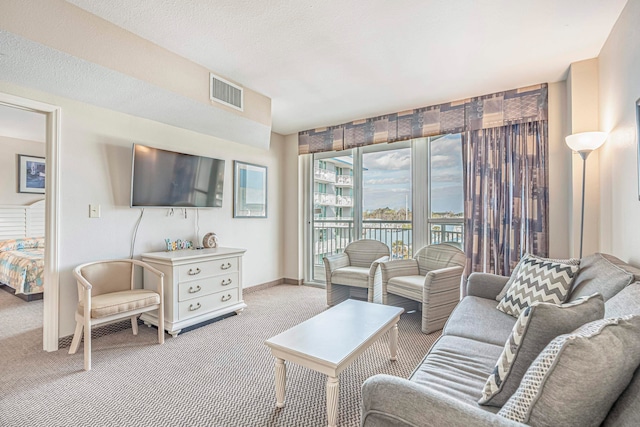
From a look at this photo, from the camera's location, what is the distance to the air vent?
283 centimetres

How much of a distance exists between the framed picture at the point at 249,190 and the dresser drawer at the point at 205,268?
0.95m

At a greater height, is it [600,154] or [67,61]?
[67,61]

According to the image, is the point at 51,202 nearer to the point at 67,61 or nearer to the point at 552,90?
the point at 67,61

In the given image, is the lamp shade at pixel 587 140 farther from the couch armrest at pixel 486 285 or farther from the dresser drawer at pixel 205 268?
the dresser drawer at pixel 205 268

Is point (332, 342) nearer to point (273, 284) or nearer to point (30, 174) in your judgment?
point (273, 284)

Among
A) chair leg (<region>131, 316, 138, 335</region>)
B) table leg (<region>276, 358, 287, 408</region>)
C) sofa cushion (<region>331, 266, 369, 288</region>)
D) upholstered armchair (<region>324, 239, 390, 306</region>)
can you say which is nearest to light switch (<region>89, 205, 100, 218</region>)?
chair leg (<region>131, 316, 138, 335</region>)

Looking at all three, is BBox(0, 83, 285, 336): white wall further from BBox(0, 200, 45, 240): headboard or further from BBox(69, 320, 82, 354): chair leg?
BBox(0, 200, 45, 240): headboard

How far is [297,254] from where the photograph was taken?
4.85 m

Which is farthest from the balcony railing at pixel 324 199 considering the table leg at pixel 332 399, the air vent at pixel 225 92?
the table leg at pixel 332 399

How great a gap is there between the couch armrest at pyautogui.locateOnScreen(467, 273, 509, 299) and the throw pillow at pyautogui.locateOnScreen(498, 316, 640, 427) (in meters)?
1.66

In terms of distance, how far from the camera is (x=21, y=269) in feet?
12.4

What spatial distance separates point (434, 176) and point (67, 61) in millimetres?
3606

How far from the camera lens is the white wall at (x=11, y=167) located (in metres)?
4.80

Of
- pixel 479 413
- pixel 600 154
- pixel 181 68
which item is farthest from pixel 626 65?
pixel 181 68
